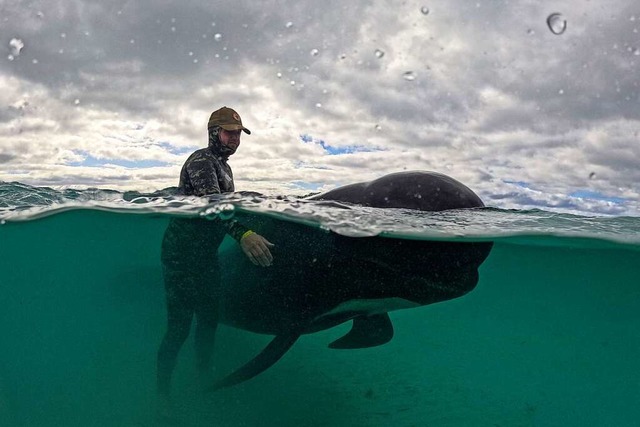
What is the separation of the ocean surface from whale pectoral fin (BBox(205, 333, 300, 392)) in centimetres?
39

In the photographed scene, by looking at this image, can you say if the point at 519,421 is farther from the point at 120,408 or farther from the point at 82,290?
the point at 82,290

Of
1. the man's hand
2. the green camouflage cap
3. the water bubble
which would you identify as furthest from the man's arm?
the green camouflage cap

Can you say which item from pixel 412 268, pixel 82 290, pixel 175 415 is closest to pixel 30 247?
pixel 82 290

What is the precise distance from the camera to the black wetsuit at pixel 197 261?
17.6ft

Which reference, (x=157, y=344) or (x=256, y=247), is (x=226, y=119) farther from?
(x=157, y=344)

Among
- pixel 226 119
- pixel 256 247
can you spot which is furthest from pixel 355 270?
pixel 226 119

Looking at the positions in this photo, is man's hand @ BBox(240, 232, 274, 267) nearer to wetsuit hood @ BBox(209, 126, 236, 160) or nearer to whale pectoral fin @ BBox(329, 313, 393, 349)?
wetsuit hood @ BBox(209, 126, 236, 160)

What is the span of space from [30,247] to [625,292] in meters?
18.7

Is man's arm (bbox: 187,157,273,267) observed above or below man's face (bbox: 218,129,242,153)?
below

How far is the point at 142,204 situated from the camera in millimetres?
7984

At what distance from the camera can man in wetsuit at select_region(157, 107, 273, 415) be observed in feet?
17.6

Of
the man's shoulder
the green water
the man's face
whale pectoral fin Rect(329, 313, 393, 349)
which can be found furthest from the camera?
the green water

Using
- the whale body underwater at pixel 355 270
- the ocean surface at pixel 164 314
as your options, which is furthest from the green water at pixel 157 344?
the whale body underwater at pixel 355 270

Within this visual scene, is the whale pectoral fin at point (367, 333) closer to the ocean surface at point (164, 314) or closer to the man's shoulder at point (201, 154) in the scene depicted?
the ocean surface at point (164, 314)
